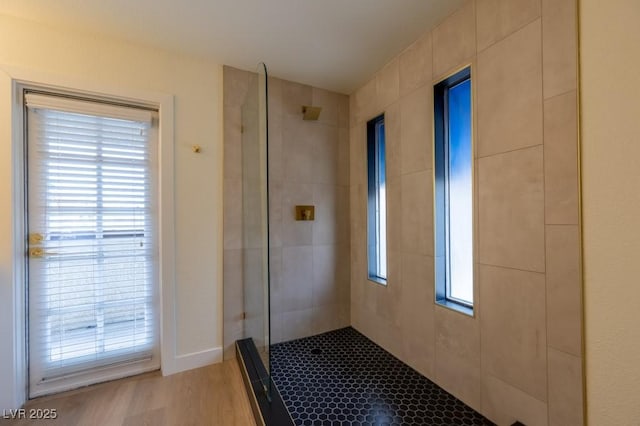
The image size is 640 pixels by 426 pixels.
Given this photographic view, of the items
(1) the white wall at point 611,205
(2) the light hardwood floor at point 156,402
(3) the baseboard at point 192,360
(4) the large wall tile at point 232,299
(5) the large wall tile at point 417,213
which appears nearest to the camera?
(1) the white wall at point 611,205

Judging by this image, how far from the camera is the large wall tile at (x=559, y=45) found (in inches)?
42.2

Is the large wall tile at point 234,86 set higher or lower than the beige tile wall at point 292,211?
higher

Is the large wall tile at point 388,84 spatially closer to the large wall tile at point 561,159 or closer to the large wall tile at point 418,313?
the large wall tile at point 561,159

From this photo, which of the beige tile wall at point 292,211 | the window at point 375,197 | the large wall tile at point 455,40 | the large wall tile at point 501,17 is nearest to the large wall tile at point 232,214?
the beige tile wall at point 292,211

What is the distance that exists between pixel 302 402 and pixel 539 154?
5.89ft

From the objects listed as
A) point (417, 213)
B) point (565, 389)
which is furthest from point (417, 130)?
point (565, 389)

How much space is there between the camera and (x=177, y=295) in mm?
1992

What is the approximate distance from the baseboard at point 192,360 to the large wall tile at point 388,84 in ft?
7.86

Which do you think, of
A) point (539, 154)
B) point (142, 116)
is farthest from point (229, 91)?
point (539, 154)

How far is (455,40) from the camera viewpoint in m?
1.57

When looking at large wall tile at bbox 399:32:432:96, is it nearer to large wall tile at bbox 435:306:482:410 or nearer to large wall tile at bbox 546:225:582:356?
large wall tile at bbox 546:225:582:356

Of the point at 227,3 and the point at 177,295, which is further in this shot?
the point at 177,295

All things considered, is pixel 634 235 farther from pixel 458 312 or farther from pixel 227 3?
pixel 227 3

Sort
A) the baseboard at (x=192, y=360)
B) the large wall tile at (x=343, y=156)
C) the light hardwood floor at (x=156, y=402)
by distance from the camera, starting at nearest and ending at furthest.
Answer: the light hardwood floor at (x=156, y=402)
the baseboard at (x=192, y=360)
the large wall tile at (x=343, y=156)
